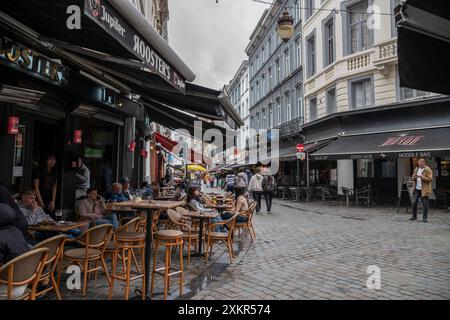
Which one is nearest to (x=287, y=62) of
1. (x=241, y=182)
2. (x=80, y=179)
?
(x=241, y=182)

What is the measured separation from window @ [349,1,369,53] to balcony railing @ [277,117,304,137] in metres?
6.47

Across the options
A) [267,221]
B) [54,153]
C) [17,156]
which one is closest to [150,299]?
[17,156]

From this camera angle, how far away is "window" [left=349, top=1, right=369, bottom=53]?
18.0m

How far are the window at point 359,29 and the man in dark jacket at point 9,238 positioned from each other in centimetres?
1838

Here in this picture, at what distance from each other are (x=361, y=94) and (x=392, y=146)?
187 inches

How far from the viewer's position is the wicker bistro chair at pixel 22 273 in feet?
9.27

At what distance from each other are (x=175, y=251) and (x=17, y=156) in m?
3.66

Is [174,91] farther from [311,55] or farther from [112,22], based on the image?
[311,55]

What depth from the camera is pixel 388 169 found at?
1712 centimetres

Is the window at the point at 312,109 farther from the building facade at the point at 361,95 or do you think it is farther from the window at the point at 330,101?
the window at the point at 330,101

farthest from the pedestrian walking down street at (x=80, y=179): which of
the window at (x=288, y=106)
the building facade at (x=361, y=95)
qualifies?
the window at (x=288, y=106)

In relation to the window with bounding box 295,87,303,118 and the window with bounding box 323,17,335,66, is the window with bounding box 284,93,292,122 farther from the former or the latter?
the window with bounding box 323,17,335,66

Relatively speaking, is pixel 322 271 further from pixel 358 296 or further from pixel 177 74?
pixel 177 74
